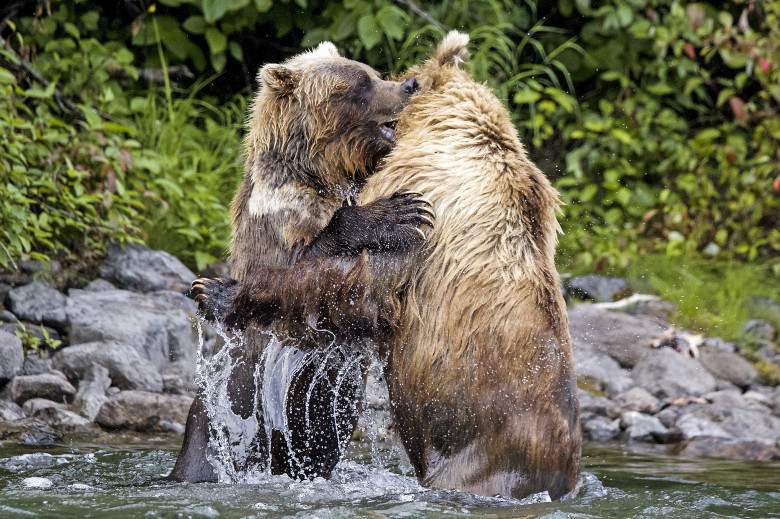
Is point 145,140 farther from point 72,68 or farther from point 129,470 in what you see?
point 129,470

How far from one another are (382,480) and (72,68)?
4.94 meters

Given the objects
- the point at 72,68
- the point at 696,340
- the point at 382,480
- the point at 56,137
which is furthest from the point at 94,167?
the point at 696,340

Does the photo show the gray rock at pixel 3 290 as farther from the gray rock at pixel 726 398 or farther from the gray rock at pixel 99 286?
the gray rock at pixel 726 398

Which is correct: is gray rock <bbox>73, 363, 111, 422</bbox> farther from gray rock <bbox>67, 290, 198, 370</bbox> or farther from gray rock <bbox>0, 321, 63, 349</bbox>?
gray rock <bbox>67, 290, 198, 370</bbox>

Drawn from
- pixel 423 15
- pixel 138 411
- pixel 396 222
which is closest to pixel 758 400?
pixel 423 15

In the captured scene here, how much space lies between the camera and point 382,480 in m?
4.00

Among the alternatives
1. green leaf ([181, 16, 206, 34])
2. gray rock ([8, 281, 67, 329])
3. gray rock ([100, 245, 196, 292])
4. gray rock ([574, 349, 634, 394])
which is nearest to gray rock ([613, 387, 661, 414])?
gray rock ([574, 349, 634, 394])

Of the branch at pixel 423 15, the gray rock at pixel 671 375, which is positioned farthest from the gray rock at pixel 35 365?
the branch at pixel 423 15

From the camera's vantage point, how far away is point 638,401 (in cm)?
636

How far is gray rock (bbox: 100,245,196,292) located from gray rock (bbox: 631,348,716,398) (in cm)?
316

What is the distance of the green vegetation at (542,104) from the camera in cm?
743

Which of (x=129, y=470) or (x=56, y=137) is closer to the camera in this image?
(x=129, y=470)

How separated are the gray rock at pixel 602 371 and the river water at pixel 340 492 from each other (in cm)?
149

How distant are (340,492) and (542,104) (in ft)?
17.7
